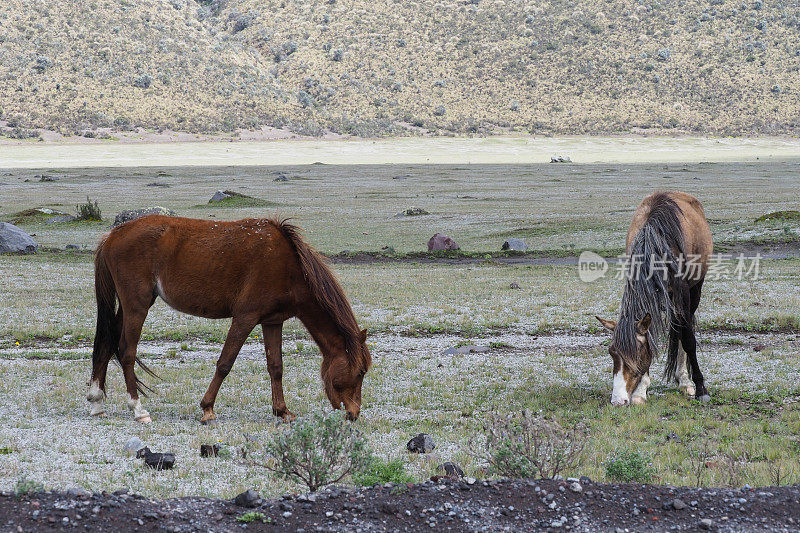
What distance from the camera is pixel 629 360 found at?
939cm

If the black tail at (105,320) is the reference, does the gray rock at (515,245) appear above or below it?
below

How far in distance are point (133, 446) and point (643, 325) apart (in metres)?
5.83

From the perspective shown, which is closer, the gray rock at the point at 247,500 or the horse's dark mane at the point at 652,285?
the gray rock at the point at 247,500

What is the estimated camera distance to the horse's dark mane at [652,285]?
9.45 meters

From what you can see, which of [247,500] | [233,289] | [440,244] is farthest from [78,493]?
[440,244]

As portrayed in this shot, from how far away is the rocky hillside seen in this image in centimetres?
10469

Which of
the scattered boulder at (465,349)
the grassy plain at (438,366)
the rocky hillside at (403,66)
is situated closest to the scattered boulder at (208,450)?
the grassy plain at (438,366)

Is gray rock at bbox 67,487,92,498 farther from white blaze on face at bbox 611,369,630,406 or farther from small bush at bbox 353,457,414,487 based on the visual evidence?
white blaze on face at bbox 611,369,630,406

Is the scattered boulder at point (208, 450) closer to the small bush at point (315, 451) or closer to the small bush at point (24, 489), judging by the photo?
the small bush at point (315, 451)

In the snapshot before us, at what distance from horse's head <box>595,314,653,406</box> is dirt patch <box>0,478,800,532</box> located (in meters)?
3.57

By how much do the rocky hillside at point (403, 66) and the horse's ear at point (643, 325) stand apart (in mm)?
95104

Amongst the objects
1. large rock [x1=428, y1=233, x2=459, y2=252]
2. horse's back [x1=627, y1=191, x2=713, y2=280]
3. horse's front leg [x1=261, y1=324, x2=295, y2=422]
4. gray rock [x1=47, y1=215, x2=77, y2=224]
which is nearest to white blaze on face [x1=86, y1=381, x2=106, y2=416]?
horse's front leg [x1=261, y1=324, x2=295, y2=422]

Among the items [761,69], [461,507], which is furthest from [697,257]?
[761,69]

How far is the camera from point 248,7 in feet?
459
